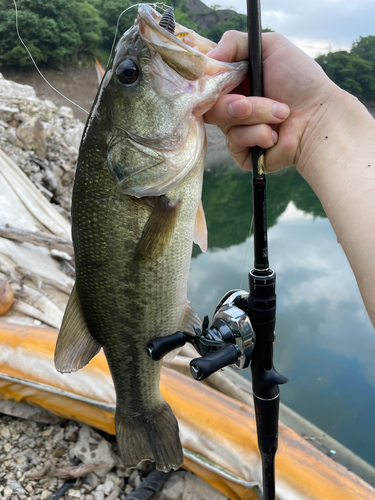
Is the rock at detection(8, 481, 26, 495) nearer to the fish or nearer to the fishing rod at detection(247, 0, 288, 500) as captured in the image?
the fish

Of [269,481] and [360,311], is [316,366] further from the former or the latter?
[269,481]

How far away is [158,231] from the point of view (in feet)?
3.77

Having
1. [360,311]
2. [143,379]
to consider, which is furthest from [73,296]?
[360,311]

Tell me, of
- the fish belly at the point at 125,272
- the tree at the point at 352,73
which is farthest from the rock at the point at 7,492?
the tree at the point at 352,73

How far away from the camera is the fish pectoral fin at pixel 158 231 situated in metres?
1.14

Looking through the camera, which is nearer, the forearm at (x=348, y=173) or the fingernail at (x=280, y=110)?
the forearm at (x=348, y=173)

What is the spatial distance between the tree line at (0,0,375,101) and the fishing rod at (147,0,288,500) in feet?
69.0

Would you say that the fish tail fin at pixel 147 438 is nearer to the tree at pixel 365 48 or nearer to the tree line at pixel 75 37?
the tree line at pixel 75 37

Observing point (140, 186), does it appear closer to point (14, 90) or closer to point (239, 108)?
point (239, 108)

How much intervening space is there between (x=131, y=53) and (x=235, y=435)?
6.72ft

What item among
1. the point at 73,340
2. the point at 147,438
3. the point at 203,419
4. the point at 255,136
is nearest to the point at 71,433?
the point at 203,419

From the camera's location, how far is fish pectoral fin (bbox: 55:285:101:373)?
48.8 inches

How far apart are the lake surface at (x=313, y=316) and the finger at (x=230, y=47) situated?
84 centimetres

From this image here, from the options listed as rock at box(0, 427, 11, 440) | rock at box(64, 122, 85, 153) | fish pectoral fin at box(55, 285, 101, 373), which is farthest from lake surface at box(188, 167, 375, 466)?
rock at box(64, 122, 85, 153)
